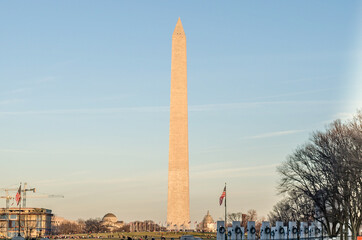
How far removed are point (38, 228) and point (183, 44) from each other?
388ft

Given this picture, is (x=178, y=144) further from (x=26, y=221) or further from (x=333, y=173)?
(x=26, y=221)

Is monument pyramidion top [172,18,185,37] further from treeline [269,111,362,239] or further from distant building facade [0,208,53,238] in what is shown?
distant building facade [0,208,53,238]

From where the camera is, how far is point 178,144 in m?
100

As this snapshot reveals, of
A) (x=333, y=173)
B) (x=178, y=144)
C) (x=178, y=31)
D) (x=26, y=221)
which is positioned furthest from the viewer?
(x=26, y=221)

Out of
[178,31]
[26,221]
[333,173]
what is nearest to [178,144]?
[178,31]

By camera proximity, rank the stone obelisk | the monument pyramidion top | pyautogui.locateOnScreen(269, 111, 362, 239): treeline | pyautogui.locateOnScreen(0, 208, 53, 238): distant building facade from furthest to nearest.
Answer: pyautogui.locateOnScreen(0, 208, 53, 238): distant building facade
the monument pyramidion top
the stone obelisk
pyautogui.locateOnScreen(269, 111, 362, 239): treeline

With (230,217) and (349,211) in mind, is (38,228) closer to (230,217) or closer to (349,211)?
(230,217)

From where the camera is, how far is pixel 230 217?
161250mm

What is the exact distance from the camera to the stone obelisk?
9956 centimetres

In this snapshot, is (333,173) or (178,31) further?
(178,31)

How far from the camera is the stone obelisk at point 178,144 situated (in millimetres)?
99562

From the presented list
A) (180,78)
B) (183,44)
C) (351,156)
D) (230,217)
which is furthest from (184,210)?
(230,217)

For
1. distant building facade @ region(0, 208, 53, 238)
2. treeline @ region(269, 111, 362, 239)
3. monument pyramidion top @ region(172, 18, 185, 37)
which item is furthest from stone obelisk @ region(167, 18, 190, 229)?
distant building facade @ region(0, 208, 53, 238)

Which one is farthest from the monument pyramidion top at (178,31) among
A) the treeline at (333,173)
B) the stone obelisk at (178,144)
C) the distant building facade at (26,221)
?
the distant building facade at (26,221)
